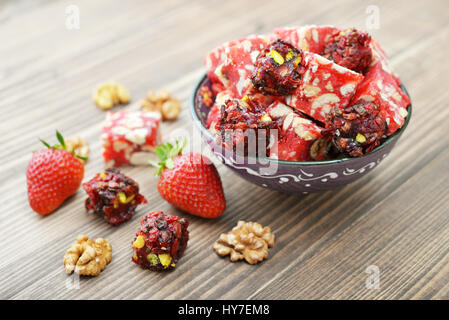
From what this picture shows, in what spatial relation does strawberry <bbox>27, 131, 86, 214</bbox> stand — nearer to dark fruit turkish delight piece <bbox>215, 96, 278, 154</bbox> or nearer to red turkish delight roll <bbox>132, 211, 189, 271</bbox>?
red turkish delight roll <bbox>132, 211, 189, 271</bbox>

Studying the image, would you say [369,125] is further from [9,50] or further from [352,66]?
[9,50]

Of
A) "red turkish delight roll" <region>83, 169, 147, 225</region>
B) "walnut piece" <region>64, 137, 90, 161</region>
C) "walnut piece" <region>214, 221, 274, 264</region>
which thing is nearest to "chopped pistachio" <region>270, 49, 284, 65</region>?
"walnut piece" <region>214, 221, 274, 264</region>

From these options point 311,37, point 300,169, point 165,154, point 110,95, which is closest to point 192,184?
point 165,154

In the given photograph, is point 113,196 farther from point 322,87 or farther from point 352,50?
point 352,50

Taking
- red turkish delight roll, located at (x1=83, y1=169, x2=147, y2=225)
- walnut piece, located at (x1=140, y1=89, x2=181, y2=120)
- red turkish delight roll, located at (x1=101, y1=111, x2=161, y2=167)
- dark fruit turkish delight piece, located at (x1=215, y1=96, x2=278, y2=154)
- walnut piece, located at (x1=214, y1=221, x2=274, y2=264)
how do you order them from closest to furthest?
dark fruit turkish delight piece, located at (x1=215, y1=96, x2=278, y2=154) → walnut piece, located at (x1=214, y1=221, x2=274, y2=264) → red turkish delight roll, located at (x1=83, y1=169, x2=147, y2=225) → red turkish delight roll, located at (x1=101, y1=111, x2=161, y2=167) → walnut piece, located at (x1=140, y1=89, x2=181, y2=120)
